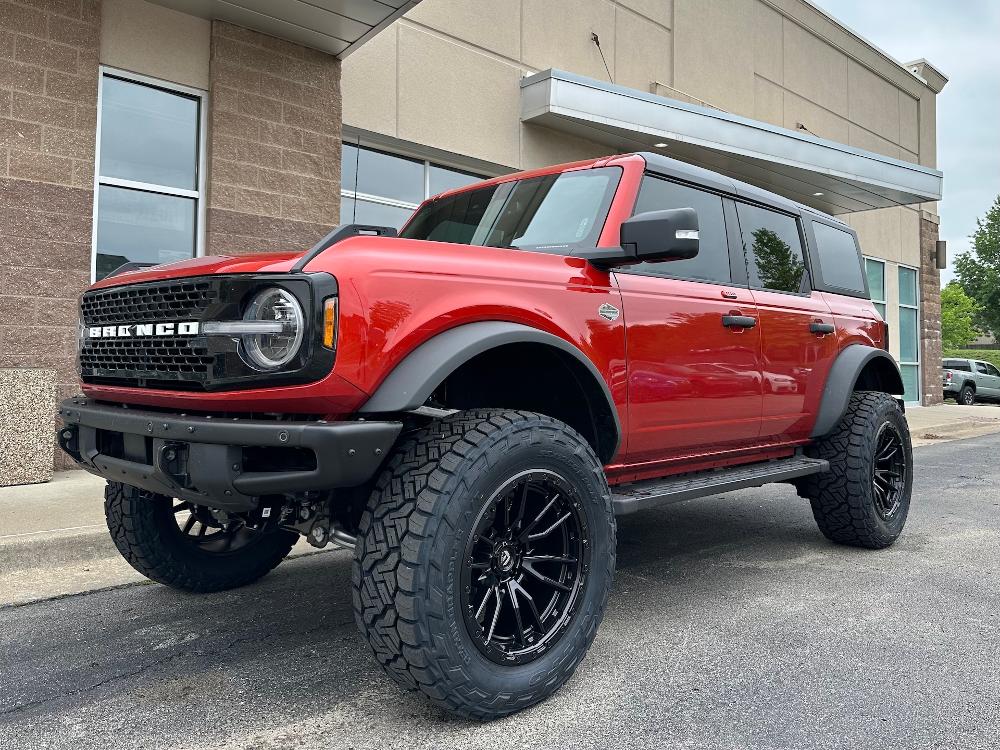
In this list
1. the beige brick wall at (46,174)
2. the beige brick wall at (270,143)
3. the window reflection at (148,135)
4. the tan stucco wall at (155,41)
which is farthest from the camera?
the beige brick wall at (270,143)

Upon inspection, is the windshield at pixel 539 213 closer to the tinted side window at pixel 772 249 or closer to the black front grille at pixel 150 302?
the tinted side window at pixel 772 249

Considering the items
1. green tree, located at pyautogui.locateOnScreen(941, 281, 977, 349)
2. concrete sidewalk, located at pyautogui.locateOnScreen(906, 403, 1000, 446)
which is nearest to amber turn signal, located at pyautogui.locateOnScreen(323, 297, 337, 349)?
concrete sidewalk, located at pyautogui.locateOnScreen(906, 403, 1000, 446)

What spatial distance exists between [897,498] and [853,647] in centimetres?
205

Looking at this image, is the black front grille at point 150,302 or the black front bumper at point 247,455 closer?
the black front bumper at point 247,455

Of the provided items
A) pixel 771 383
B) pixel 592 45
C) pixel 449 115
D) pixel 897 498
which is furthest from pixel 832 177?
pixel 771 383

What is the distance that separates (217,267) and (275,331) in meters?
0.38

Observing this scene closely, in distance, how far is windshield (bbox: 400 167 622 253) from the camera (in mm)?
3273

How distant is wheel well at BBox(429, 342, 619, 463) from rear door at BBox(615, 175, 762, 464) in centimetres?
17

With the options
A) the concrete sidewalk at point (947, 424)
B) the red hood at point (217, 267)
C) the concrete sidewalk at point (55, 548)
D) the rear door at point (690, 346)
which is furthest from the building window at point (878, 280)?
the red hood at point (217, 267)

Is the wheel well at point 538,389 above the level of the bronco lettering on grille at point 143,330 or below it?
below

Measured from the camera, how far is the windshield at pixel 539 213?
10.7ft

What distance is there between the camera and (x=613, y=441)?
9.96ft

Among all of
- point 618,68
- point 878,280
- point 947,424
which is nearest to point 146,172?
point 618,68

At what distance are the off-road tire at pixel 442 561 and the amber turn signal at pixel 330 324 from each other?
0.42 metres
